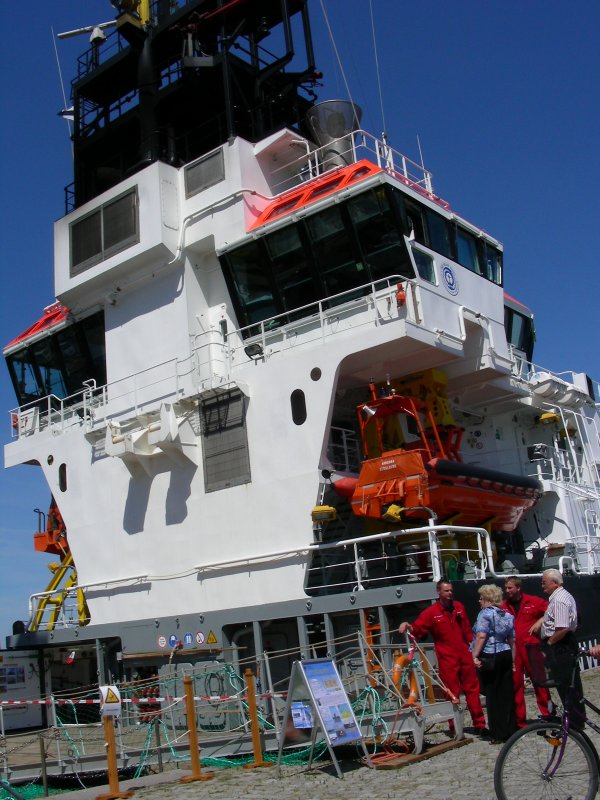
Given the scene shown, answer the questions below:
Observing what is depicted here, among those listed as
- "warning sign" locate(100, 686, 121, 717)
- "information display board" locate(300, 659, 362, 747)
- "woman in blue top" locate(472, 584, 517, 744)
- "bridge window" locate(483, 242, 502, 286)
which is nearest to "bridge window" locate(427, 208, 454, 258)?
"bridge window" locate(483, 242, 502, 286)

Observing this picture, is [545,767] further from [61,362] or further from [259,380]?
[61,362]

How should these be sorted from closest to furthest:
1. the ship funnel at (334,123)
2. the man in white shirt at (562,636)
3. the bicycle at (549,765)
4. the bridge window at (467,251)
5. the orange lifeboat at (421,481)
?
the bicycle at (549,765), the man in white shirt at (562,636), the orange lifeboat at (421,481), the bridge window at (467,251), the ship funnel at (334,123)

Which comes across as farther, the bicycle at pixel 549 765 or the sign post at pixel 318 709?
the sign post at pixel 318 709

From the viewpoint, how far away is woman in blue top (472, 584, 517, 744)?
971 cm

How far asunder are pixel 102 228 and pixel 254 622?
9.84 meters

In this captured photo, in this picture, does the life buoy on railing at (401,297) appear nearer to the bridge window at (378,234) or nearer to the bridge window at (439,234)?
the bridge window at (378,234)

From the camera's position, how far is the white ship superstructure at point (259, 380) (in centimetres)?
1578

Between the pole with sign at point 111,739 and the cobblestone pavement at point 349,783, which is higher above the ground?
the pole with sign at point 111,739

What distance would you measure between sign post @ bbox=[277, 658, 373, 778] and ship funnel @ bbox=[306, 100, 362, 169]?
13.2 meters

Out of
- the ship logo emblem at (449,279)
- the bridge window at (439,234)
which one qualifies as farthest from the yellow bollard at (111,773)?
the bridge window at (439,234)

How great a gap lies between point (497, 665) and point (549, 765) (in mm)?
3295

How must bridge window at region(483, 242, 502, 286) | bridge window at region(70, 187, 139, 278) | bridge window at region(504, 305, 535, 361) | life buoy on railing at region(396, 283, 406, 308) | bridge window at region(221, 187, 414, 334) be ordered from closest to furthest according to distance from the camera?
life buoy on railing at region(396, 283, 406, 308), bridge window at region(221, 187, 414, 334), bridge window at region(483, 242, 502, 286), bridge window at region(70, 187, 139, 278), bridge window at region(504, 305, 535, 361)

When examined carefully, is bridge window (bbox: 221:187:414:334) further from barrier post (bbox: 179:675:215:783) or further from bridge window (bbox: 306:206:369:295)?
barrier post (bbox: 179:675:215:783)

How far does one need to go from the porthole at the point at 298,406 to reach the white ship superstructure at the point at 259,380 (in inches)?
1.7
